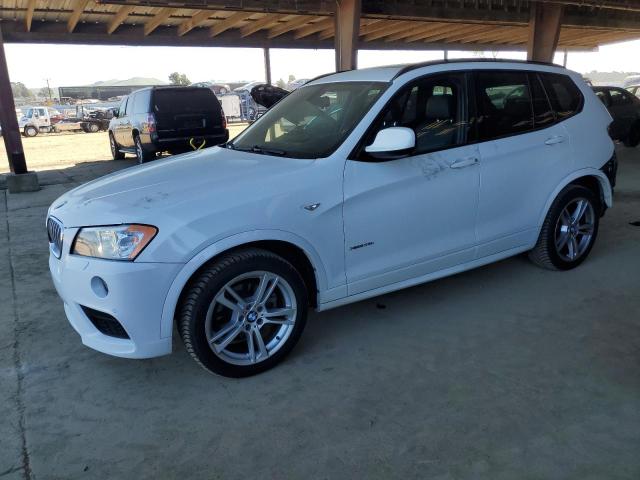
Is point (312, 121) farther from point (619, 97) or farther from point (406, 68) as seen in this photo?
point (619, 97)

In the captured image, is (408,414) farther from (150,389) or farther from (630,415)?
(150,389)

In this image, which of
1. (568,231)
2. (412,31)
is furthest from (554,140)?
(412,31)

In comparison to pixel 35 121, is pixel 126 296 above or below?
above

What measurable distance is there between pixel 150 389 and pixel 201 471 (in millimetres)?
841

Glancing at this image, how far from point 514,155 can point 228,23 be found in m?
15.3

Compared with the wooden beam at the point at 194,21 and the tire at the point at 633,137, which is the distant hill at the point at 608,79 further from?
the wooden beam at the point at 194,21

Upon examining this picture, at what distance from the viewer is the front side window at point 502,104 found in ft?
12.5

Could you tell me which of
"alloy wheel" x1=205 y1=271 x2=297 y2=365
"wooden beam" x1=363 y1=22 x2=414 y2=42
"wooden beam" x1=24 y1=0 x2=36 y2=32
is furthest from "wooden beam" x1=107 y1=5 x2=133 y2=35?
"alloy wheel" x1=205 y1=271 x2=297 y2=365

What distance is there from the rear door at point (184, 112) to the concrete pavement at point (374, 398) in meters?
7.38

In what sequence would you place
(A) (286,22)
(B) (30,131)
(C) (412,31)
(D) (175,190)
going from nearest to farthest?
(D) (175,190), (A) (286,22), (C) (412,31), (B) (30,131)

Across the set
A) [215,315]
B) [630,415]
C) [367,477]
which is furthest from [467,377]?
[215,315]

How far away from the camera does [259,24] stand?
17500 millimetres

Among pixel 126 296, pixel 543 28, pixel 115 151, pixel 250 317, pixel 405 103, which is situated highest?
pixel 543 28

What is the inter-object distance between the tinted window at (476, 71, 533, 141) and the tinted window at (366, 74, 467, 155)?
Result: 186mm
